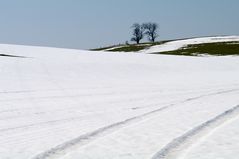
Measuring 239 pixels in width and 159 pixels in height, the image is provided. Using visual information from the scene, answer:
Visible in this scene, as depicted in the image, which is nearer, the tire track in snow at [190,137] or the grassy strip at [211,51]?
the tire track in snow at [190,137]

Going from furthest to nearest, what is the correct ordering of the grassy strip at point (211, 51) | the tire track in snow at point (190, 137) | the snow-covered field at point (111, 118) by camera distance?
the grassy strip at point (211, 51) < the snow-covered field at point (111, 118) < the tire track in snow at point (190, 137)

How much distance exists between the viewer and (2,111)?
40.2 ft

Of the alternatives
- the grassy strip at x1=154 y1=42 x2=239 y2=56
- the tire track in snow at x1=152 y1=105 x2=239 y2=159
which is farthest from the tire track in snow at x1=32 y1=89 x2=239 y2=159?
the grassy strip at x1=154 y1=42 x2=239 y2=56

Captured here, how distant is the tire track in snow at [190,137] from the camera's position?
7.44 metres

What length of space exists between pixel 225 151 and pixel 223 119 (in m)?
3.31

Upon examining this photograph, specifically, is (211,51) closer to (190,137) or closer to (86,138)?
(190,137)

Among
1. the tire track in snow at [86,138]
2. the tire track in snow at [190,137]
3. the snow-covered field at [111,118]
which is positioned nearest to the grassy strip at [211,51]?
the snow-covered field at [111,118]

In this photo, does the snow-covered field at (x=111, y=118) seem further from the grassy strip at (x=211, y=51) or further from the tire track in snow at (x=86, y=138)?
the grassy strip at (x=211, y=51)

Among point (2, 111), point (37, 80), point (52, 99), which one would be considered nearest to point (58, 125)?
point (2, 111)

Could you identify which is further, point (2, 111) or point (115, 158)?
point (2, 111)

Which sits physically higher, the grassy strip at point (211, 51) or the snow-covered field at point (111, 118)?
the snow-covered field at point (111, 118)

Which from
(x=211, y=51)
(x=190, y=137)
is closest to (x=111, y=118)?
(x=190, y=137)

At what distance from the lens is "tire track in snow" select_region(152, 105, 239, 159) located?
744 centimetres

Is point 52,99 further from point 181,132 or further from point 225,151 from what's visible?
point 225,151
